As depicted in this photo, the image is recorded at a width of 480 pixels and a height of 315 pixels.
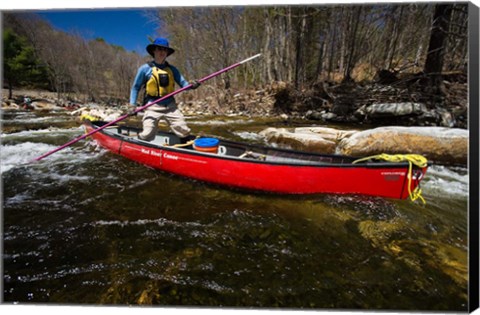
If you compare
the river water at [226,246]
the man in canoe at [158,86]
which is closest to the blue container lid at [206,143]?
the river water at [226,246]

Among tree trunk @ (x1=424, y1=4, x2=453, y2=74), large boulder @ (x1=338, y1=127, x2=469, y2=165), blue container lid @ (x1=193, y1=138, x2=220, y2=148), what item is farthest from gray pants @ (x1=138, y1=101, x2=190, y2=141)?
tree trunk @ (x1=424, y1=4, x2=453, y2=74)

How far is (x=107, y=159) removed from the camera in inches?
148

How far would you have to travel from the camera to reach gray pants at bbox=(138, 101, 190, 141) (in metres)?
3.27

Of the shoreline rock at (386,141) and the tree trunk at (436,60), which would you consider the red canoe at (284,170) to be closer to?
the shoreline rock at (386,141)

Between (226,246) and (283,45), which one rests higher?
(283,45)

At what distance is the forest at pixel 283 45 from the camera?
2.10 meters

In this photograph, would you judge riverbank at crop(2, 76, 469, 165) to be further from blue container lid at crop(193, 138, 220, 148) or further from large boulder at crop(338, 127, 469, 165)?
blue container lid at crop(193, 138, 220, 148)

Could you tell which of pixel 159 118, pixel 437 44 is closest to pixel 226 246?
pixel 159 118

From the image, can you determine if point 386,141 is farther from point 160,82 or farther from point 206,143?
point 160,82

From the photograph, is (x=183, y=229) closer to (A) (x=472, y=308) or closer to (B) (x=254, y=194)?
(B) (x=254, y=194)

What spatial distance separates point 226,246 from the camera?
1.76 metres

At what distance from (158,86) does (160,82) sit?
2.3 inches

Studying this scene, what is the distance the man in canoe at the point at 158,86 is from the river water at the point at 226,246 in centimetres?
87

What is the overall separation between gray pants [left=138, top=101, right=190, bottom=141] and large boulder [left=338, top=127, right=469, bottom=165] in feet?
9.23
